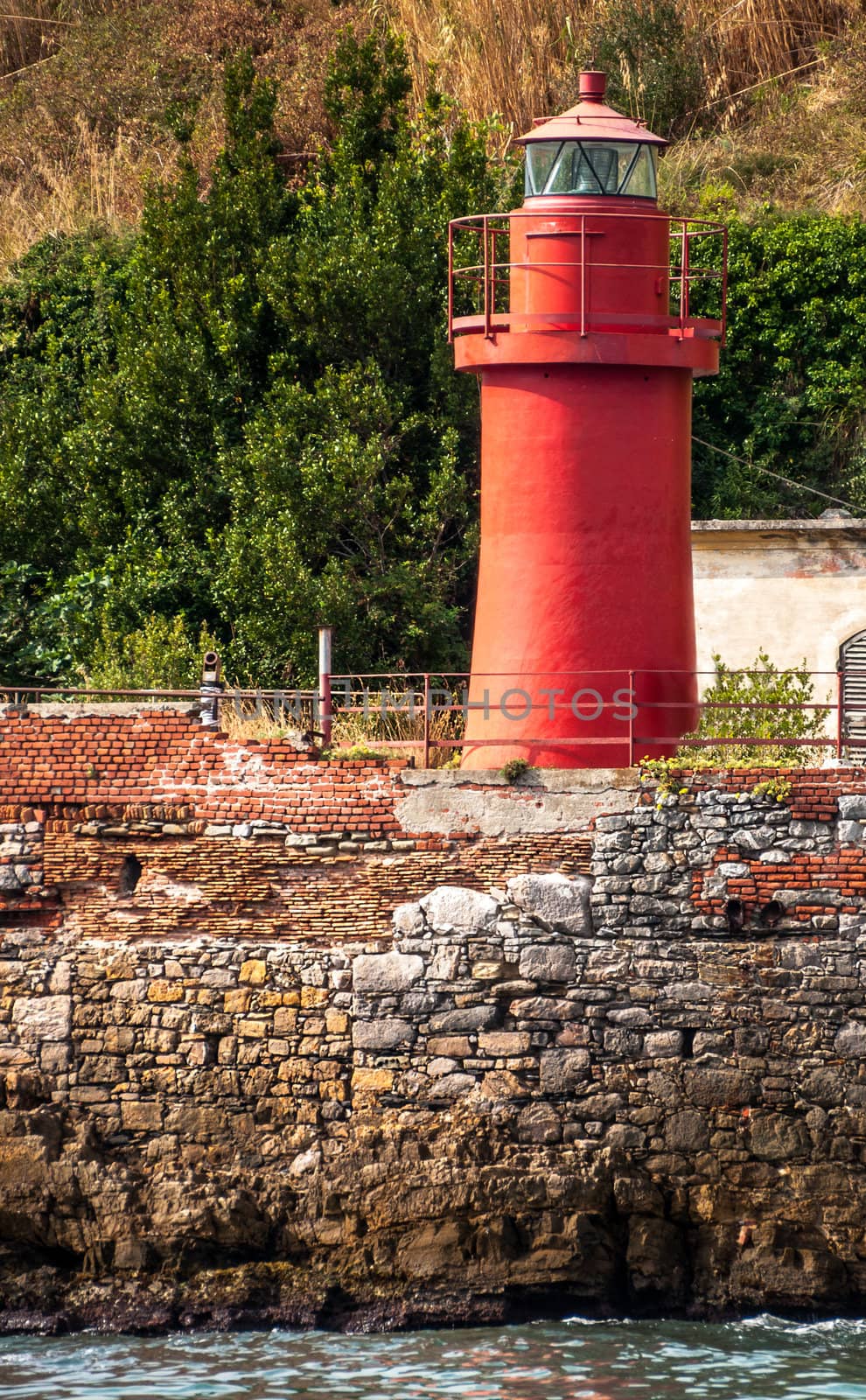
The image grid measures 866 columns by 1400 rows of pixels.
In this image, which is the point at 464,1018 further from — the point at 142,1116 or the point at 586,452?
the point at 586,452

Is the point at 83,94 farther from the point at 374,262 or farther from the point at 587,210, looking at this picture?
the point at 587,210

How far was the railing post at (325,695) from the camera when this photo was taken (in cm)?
1556

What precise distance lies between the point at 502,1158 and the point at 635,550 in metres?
4.34

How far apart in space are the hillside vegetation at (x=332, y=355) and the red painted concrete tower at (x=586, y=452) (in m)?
4.49

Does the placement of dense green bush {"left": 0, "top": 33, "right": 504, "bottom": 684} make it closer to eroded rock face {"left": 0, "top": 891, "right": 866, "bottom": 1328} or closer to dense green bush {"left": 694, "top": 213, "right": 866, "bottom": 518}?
dense green bush {"left": 694, "top": 213, "right": 866, "bottom": 518}

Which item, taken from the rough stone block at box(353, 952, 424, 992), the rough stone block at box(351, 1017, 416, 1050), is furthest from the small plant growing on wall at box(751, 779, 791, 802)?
the rough stone block at box(351, 1017, 416, 1050)

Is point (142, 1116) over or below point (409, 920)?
below

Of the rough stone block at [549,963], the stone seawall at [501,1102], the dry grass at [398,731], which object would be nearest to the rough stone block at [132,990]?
the stone seawall at [501,1102]

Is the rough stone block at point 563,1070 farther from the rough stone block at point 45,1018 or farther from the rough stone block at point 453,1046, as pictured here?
the rough stone block at point 45,1018

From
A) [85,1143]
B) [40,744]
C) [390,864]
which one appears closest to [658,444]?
[390,864]

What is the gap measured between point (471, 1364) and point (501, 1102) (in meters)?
1.85

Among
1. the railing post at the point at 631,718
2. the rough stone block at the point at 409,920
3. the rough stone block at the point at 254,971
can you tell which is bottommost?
the rough stone block at the point at 254,971

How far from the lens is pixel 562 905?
14500 millimetres

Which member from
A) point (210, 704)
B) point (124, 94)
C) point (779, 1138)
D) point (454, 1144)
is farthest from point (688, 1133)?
point (124, 94)
